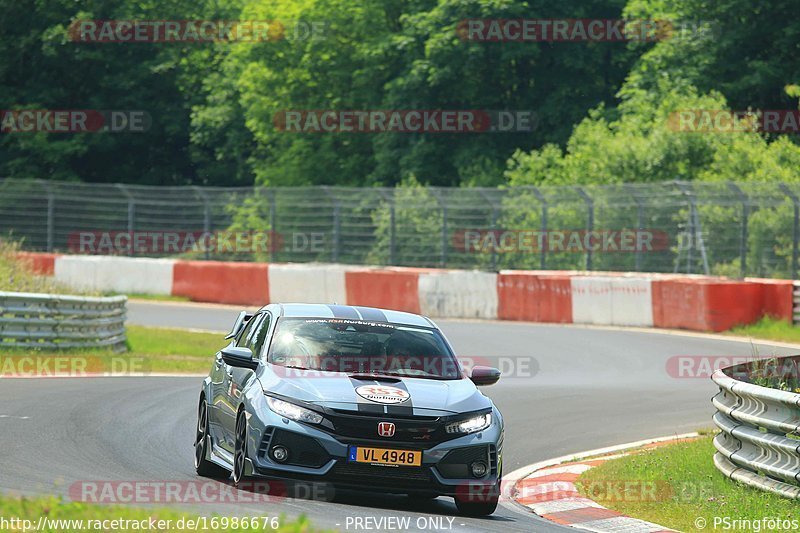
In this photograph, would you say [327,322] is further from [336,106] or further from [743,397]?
[336,106]

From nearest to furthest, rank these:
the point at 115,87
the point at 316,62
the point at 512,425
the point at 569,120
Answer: the point at 512,425 → the point at 569,120 → the point at 316,62 → the point at 115,87

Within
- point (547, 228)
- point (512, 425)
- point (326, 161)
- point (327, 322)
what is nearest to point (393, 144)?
point (326, 161)

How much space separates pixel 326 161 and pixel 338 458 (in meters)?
42.8

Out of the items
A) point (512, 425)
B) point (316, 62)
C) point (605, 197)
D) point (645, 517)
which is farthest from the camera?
point (316, 62)

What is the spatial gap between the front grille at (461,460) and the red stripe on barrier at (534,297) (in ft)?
62.5

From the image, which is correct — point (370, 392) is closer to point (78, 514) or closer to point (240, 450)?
point (240, 450)

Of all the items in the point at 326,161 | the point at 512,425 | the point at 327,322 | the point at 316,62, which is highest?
the point at 316,62

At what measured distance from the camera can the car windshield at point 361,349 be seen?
1032 centimetres

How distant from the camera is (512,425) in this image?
1534 cm

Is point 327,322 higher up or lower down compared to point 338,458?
higher up

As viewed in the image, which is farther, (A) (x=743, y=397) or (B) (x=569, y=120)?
(B) (x=569, y=120)

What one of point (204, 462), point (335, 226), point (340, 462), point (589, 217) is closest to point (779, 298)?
point (589, 217)

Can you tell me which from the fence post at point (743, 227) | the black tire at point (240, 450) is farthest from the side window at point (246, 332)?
the fence post at point (743, 227)

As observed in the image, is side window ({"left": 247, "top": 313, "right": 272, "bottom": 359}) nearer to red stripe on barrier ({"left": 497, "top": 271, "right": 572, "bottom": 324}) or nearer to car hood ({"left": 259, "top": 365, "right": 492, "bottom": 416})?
car hood ({"left": 259, "top": 365, "right": 492, "bottom": 416})
